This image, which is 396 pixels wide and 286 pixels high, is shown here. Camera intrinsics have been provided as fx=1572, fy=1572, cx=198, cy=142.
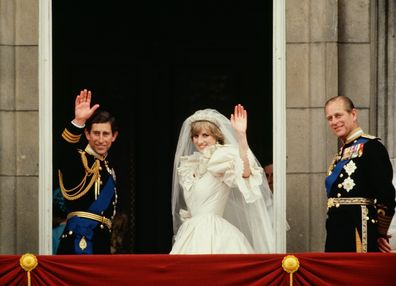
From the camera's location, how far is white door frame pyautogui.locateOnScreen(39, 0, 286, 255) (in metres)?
15.2

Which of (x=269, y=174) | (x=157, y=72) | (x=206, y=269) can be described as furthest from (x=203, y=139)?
(x=157, y=72)

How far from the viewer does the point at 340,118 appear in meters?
14.0

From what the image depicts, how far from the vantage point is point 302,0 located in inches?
606

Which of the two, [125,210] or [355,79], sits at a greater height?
[355,79]

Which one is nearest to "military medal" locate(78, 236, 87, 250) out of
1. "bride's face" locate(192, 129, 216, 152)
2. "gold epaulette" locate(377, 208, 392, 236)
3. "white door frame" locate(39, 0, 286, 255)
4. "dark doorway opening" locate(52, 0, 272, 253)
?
"white door frame" locate(39, 0, 286, 255)

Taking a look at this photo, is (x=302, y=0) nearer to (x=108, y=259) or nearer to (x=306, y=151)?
(x=306, y=151)

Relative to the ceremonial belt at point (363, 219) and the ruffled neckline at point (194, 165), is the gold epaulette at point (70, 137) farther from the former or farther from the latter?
the ceremonial belt at point (363, 219)

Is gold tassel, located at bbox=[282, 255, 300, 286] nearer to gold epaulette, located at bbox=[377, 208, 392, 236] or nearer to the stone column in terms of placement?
gold epaulette, located at bbox=[377, 208, 392, 236]

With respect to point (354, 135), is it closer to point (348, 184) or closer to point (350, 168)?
point (350, 168)

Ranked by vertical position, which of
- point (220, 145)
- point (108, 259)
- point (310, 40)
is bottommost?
point (108, 259)

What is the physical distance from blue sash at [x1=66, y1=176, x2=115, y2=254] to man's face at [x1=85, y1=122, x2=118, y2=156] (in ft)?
1.27

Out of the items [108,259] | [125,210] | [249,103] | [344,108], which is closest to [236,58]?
[249,103]

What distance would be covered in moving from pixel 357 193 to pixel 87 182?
8.44 ft

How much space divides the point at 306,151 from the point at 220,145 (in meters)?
1.02
